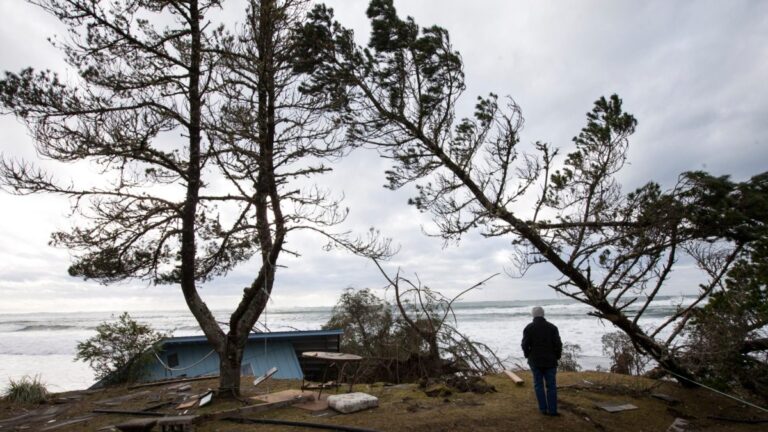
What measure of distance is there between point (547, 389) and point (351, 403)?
339 centimetres

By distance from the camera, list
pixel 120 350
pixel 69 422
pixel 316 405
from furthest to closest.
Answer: pixel 120 350 → pixel 316 405 → pixel 69 422

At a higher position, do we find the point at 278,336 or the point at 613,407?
the point at 278,336

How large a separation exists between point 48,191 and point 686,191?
12.1m

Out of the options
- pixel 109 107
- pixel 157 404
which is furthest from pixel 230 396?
pixel 109 107

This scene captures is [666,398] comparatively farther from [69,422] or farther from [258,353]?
[258,353]

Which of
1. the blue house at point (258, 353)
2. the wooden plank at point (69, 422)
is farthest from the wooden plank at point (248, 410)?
the blue house at point (258, 353)

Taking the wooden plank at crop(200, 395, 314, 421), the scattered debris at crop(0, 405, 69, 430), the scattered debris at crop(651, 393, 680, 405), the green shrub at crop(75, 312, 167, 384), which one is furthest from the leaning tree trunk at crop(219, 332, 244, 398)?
the scattered debris at crop(651, 393, 680, 405)

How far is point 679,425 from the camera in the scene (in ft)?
24.1

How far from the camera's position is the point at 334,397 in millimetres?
8023

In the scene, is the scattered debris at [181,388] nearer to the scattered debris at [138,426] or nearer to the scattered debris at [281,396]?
the scattered debris at [281,396]

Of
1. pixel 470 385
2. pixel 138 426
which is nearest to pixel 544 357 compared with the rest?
pixel 470 385

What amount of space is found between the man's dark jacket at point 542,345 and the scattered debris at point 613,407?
1.37m

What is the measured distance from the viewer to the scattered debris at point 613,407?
7.71 m

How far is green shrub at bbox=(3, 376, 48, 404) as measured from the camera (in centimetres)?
1070
